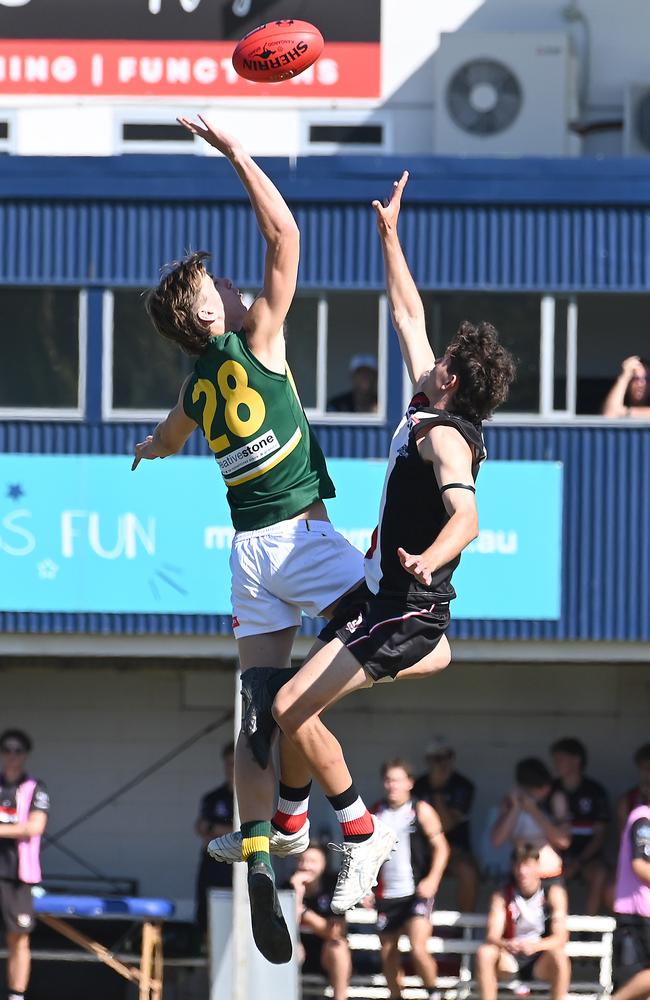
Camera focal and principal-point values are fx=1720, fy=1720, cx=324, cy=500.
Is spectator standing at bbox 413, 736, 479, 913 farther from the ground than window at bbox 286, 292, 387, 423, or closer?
closer

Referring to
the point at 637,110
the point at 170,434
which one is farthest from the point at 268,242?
the point at 637,110

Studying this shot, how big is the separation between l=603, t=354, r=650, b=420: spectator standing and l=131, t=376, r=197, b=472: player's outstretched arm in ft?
27.4

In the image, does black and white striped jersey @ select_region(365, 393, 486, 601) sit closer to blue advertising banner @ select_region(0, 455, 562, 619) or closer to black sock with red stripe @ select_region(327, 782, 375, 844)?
black sock with red stripe @ select_region(327, 782, 375, 844)

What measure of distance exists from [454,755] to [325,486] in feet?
30.7

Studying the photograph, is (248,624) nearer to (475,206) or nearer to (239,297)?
(239,297)

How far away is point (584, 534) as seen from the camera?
14383mm

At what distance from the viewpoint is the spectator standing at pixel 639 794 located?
42.4ft

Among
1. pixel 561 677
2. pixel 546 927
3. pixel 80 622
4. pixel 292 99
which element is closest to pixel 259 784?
pixel 546 927

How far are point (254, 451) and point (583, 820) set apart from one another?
335 inches

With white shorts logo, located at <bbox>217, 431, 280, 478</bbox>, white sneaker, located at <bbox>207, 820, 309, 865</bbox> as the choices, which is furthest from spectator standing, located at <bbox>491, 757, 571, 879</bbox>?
white shorts logo, located at <bbox>217, 431, 280, 478</bbox>

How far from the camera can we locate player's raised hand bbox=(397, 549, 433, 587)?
542cm

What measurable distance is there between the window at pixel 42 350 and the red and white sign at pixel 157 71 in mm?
5992

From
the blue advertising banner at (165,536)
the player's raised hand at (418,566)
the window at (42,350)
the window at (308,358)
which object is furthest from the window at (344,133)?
the player's raised hand at (418,566)

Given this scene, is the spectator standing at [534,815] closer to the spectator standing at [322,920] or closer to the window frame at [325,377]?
the spectator standing at [322,920]
